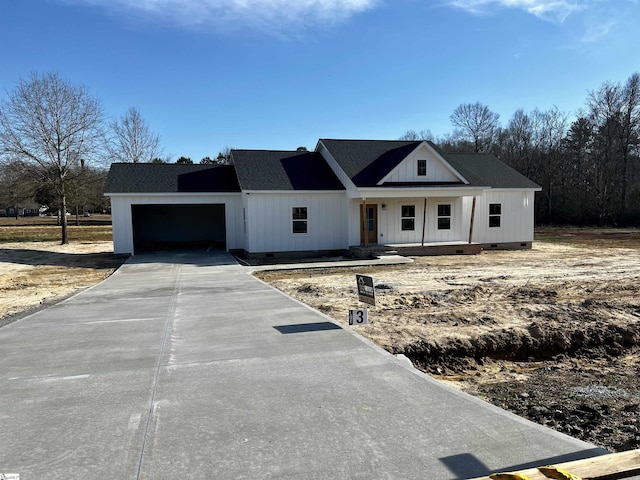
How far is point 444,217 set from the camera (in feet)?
69.9

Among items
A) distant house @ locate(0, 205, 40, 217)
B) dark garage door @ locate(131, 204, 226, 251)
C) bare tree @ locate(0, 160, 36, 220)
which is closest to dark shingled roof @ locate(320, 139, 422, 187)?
dark garage door @ locate(131, 204, 226, 251)

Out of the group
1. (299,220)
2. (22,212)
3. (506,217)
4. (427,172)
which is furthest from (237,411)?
(22,212)

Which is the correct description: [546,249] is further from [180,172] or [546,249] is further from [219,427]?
[219,427]

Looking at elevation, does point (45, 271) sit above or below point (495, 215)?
below

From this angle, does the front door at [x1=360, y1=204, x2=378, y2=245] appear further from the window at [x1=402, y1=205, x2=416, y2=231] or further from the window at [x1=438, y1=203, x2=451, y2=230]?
the window at [x1=438, y1=203, x2=451, y2=230]

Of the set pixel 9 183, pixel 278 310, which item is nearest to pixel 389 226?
pixel 278 310

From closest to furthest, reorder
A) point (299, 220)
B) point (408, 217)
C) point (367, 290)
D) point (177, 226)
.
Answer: point (367, 290) → point (299, 220) → point (408, 217) → point (177, 226)

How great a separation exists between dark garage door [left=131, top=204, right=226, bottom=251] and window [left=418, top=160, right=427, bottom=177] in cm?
1182

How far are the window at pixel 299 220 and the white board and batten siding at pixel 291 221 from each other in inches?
4.1

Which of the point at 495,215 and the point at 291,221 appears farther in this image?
the point at 495,215

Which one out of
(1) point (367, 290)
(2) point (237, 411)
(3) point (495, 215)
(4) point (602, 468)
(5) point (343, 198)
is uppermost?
(5) point (343, 198)

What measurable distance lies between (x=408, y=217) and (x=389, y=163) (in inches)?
104

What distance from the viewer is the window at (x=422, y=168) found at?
20375 millimetres

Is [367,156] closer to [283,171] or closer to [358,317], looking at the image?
[283,171]
